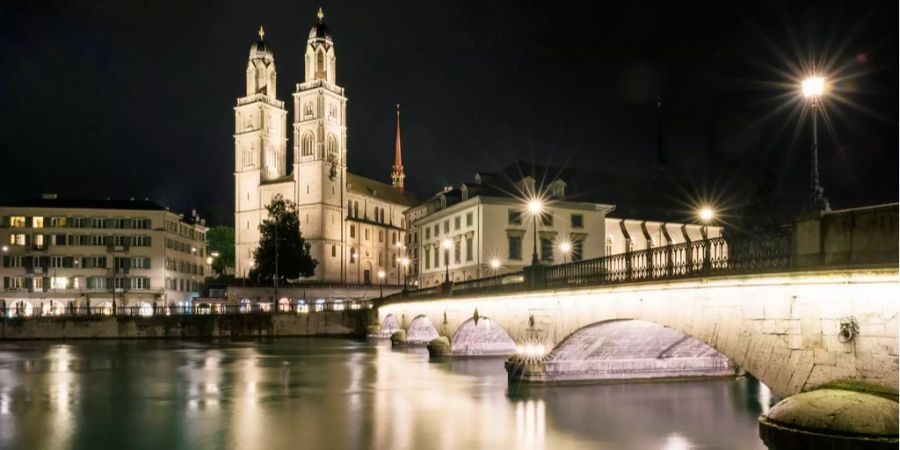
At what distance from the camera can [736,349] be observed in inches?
802

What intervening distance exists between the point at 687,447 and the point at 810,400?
20.7 feet

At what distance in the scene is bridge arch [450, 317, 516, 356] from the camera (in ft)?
168

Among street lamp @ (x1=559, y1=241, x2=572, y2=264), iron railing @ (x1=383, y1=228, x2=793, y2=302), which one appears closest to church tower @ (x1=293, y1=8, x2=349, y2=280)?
street lamp @ (x1=559, y1=241, x2=572, y2=264)

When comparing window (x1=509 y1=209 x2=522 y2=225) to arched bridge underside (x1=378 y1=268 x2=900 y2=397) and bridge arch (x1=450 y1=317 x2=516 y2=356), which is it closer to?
→ bridge arch (x1=450 y1=317 x2=516 y2=356)

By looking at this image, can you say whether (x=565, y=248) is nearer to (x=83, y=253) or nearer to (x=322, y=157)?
(x=83, y=253)

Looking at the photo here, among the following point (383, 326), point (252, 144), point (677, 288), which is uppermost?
point (252, 144)

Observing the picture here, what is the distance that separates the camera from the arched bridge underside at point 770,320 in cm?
1617

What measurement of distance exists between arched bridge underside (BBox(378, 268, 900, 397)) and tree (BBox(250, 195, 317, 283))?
87373mm

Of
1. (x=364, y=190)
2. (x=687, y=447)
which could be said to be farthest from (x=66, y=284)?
(x=687, y=447)

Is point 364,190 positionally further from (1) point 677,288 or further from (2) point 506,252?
(1) point 677,288

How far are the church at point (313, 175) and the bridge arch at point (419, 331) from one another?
2471 inches

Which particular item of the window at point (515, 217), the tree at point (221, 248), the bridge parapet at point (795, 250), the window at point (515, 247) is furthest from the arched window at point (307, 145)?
the bridge parapet at point (795, 250)

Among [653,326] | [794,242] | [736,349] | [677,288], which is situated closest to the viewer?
[794,242]

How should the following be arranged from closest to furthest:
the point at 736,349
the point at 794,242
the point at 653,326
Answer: the point at 794,242 → the point at 736,349 → the point at 653,326
